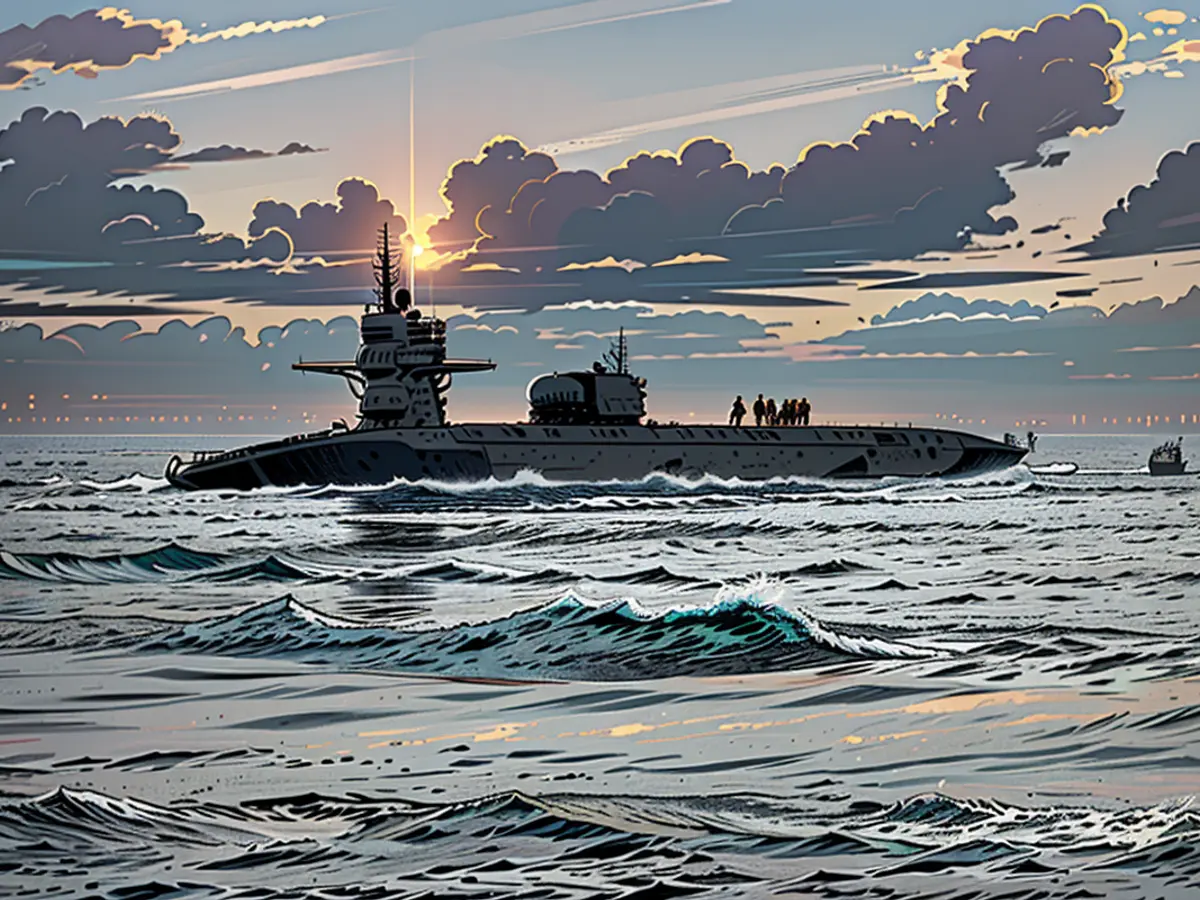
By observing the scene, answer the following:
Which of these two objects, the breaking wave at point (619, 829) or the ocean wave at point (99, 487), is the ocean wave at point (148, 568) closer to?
the breaking wave at point (619, 829)

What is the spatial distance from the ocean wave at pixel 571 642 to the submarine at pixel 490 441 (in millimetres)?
66056

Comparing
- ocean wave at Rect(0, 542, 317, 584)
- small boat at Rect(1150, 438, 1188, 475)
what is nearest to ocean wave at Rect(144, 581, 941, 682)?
ocean wave at Rect(0, 542, 317, 584)

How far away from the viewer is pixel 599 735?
49.1 ft

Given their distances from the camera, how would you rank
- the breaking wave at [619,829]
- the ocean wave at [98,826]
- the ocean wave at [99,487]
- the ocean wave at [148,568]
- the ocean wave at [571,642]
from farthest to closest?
1. the ocean wave at [99,487]
2. the ocean wave at [148,568]
3. the ocean wave at [571,642]
4. the ocean wave at [98,826]
5. the breaking wave at [619,829]

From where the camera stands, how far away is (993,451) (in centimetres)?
11619

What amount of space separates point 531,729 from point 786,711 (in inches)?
107

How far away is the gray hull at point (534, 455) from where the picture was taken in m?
90.6

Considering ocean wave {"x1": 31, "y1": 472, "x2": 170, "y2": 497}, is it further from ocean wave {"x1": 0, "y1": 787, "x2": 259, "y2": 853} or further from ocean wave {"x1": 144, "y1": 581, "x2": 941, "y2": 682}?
ocean wave {"x1": 0, "y1": 787, "x2": 259, "y2": 853}

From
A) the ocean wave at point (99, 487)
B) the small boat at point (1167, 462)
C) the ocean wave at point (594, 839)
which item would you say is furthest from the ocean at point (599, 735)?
the small boat at point (1167, 462)

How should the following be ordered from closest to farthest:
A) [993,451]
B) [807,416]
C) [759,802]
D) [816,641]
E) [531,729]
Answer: [759,802] → [531,729] → [816,641] → [807,416] → [993,451]

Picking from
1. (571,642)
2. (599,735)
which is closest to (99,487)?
(571,642)

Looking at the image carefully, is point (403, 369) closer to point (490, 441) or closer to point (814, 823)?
point (490, 441)

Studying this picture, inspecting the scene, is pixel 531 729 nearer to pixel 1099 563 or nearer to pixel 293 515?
pixel 1099 563

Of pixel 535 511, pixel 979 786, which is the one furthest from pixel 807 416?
pixel 979 786
